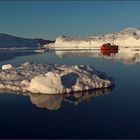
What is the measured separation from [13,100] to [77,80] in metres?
3.55

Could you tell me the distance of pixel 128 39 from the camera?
287 feet

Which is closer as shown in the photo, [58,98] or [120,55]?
[58,98]

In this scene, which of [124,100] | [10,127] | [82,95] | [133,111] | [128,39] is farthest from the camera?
[128,39]

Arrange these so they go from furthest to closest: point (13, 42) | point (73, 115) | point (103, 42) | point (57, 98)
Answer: point (13, 42), point (103, 42), point (57, 98), point (73, 115)

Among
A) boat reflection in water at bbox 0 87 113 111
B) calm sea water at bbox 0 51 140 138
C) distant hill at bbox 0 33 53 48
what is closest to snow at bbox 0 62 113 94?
boat reflection in water at bbox 0 87 113 111

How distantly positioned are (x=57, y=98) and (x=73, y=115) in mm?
2695

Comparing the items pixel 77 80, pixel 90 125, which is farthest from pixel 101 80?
pixel 90 125

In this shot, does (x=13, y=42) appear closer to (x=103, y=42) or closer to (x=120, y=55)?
(x=103, y=42)

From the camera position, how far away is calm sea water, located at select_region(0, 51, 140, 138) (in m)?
9.53

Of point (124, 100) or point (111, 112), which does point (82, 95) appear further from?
point (111, 112)

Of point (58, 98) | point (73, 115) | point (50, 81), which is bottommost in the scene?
point (73, 115)

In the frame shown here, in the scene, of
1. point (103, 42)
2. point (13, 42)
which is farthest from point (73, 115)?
point (13, 42)

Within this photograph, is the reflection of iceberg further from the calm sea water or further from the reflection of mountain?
the reflection of mountain

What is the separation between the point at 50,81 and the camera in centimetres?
1483
